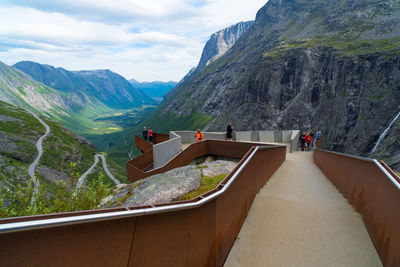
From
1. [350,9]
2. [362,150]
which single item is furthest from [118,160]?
[350,9]

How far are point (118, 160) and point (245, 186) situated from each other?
172624 millimetres

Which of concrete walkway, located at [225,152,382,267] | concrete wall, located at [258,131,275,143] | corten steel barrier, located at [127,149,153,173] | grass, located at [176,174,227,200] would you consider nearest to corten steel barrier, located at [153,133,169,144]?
corten steel barrier, located at [127,149,153,173]

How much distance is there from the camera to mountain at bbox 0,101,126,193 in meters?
71.8

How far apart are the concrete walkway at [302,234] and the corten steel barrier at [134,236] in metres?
0.62

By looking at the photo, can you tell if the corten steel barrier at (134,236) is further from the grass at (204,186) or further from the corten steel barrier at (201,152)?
the corten steel barrier at (201,152)

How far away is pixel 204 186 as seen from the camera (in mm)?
7613

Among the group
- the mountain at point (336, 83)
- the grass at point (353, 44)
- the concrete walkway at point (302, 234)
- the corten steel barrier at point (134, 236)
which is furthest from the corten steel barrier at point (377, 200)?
the grass at point (353, 44)

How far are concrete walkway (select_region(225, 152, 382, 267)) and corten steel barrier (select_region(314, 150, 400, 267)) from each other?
260mm

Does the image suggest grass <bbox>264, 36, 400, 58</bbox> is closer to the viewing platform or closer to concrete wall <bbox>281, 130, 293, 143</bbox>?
concrete wall <bbox>281, 130, 293, 143</bbox>

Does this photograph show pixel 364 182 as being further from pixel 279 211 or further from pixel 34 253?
pixel 34 253

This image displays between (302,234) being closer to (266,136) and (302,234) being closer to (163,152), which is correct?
(163,152)

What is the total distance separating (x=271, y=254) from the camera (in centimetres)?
468

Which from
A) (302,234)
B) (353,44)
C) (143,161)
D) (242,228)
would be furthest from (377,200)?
(353,44)

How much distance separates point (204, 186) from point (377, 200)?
4377mm
